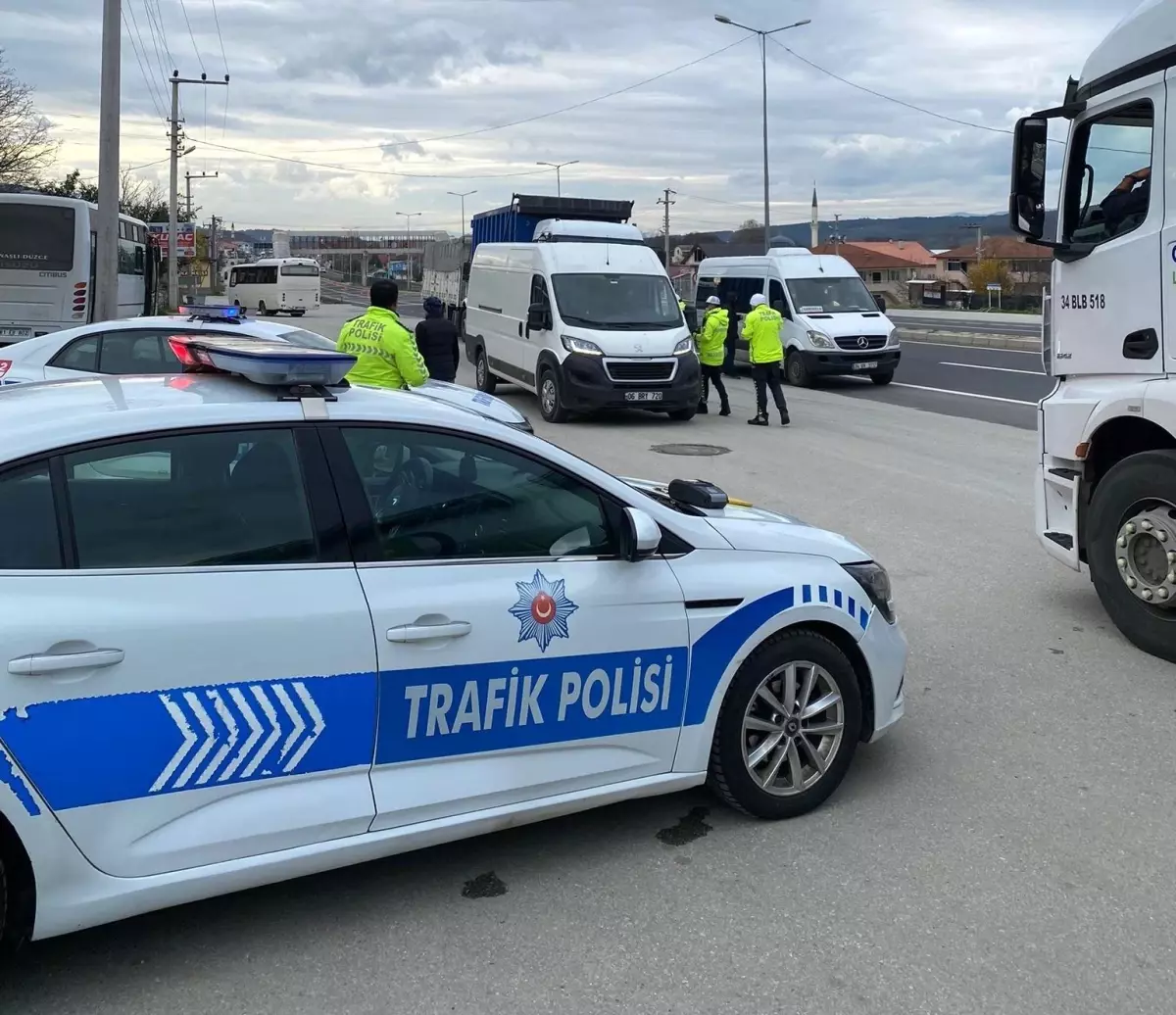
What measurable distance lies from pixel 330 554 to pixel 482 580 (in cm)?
47

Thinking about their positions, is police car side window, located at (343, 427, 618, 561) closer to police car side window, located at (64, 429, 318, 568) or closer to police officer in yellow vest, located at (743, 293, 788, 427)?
police car side window, located at (64, 429, 318, 568)

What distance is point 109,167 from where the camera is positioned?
64.8 ft

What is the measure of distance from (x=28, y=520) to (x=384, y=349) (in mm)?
6121

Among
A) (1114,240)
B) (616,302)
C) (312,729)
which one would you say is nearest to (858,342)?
(616,302)

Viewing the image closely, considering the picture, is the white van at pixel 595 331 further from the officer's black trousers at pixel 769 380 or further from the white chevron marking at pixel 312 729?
the white chevron marking at pixel 312 729

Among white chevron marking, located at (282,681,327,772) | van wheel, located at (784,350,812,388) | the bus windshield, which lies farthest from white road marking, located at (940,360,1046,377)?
white chevron marking, located at (282,681,327,772)

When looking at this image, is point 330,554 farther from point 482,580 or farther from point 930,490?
point 930,490

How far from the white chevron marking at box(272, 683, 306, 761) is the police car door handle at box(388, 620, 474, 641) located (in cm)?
33

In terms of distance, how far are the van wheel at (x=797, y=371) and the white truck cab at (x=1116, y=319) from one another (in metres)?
14.6

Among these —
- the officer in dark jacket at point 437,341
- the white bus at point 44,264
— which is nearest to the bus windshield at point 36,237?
the white bus at point 44,264

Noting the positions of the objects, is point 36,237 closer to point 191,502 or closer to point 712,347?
point 712,347

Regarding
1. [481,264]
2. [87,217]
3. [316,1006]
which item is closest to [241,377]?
[316,1006]

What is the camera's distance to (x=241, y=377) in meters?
3.67

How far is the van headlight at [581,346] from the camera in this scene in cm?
1512
